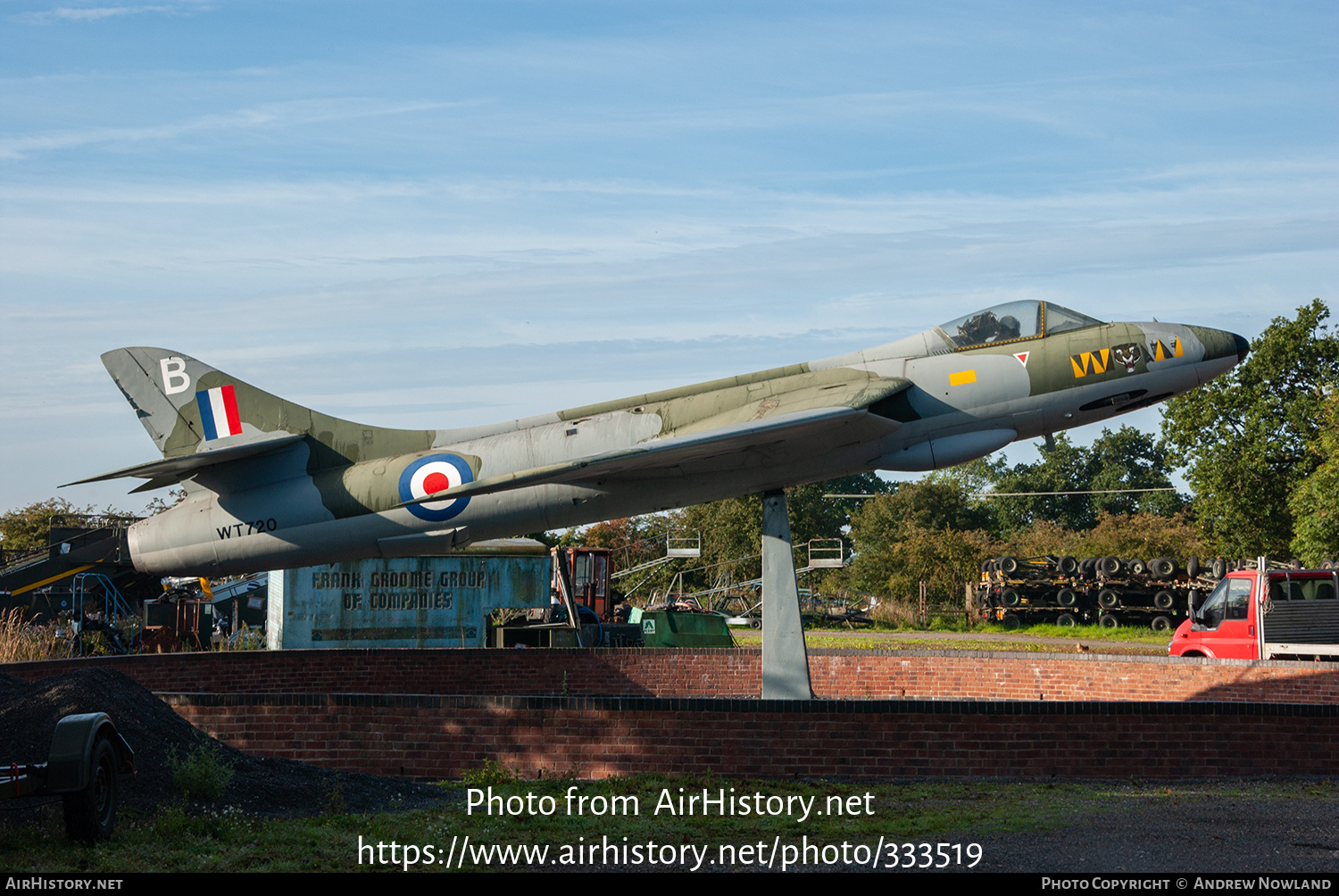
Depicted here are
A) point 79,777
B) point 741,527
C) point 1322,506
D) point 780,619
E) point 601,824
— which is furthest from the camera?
point 741,527

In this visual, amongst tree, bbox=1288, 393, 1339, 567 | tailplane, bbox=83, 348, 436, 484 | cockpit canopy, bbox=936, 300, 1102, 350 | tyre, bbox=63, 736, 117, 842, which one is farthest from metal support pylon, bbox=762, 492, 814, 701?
tree, bbox=1288, 393, 1339, 567

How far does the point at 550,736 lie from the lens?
1027 cm

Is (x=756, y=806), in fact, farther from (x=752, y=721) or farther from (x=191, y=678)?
(x=191, y=678)

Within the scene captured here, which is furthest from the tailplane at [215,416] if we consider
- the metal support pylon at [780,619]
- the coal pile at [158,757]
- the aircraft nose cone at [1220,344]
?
the aircraft nose cone at [1220,344]

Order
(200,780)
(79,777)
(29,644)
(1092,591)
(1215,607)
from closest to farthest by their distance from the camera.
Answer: (79,777)
(200,780)
(29,644)
(1215,607)
(1092,591)

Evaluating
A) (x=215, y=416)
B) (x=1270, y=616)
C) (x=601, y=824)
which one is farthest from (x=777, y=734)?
(x=1270, y=616)

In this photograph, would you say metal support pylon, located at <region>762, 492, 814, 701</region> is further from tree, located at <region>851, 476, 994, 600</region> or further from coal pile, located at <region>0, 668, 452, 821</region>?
tree, located at <region>851, 476, 994, 600</region>

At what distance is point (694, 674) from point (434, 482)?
21.9 feet

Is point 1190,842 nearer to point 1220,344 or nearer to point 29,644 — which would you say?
point 1220,344

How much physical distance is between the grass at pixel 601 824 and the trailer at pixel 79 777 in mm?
176

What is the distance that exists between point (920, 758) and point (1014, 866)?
10.4 ft

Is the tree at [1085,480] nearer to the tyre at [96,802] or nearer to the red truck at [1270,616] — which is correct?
the red truck at [1270,616]

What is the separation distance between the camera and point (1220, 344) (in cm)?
1200

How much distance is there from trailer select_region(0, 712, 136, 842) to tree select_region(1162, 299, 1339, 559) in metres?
39.4
